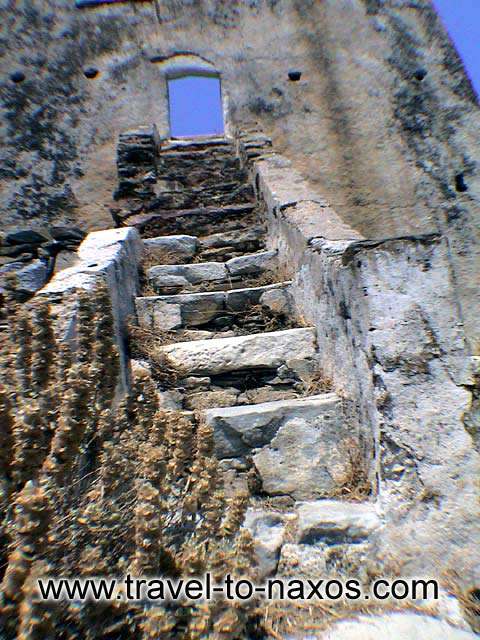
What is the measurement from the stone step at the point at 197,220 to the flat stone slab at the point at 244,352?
169cm

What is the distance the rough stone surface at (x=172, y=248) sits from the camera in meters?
3.62

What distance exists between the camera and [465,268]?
5.05 m

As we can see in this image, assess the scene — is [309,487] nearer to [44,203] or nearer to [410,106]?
[44,203]

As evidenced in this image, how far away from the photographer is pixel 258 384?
96.6 inches

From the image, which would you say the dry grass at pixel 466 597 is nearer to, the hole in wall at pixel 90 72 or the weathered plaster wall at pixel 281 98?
the weathered plaster wall at pixel 281 98

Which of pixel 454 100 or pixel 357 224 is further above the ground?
pixel 454 100

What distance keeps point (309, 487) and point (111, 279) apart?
137 cm

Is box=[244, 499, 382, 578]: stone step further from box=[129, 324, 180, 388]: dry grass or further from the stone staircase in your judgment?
box=[129, 324, 180, 388]: dry grass

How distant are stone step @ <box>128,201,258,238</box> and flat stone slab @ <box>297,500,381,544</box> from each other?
273 centimetres

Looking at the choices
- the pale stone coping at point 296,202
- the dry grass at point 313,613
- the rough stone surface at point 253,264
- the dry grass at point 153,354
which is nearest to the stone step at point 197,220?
the pale stone coping at point 296,202

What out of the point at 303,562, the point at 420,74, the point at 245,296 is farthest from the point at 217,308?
the point at 420,74

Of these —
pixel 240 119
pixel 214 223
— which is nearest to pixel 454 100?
pixel 240 119

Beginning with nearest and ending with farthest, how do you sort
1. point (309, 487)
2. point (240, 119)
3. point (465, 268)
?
point (309, 487), point (465, 268), point (240, 119)

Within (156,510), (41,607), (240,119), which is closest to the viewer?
(41,607)
